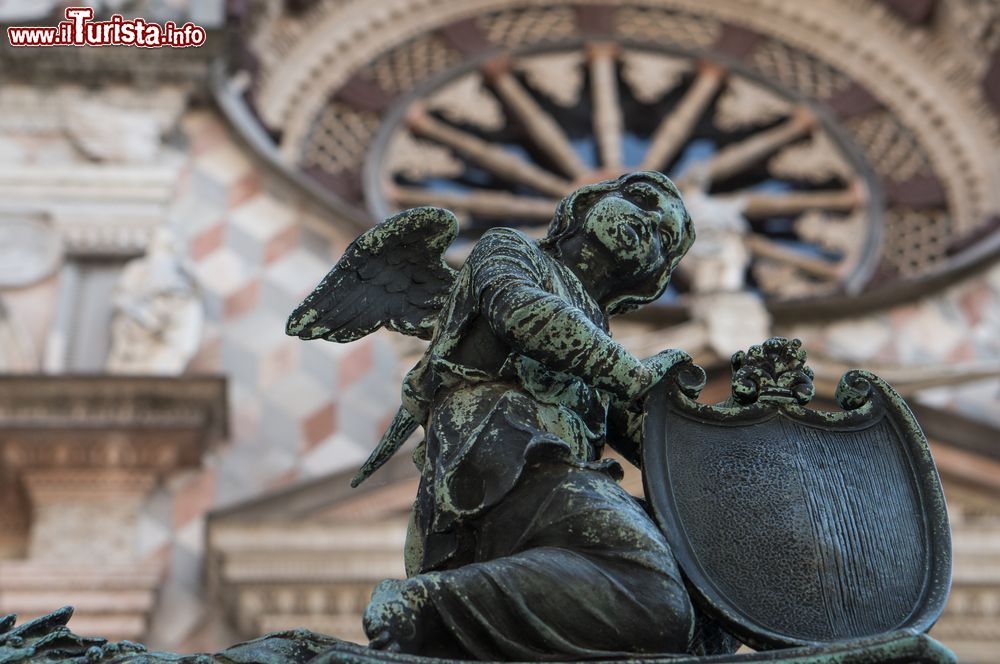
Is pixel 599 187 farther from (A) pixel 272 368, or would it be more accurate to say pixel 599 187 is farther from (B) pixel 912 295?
(B) pixel 912 295

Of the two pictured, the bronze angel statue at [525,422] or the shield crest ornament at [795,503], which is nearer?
the bronze angel statue at [525,422]

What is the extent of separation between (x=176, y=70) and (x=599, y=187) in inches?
326

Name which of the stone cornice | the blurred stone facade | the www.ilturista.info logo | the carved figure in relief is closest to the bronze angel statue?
the blurred stone facade

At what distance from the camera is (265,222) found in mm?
11391

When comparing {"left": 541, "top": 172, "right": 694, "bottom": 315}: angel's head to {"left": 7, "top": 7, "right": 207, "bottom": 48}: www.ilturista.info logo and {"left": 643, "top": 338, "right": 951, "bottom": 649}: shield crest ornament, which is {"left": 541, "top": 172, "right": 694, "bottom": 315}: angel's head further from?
{"left": 7, "top": 7, "right": 207, "bottom": 48}: www.ilturista.info logo

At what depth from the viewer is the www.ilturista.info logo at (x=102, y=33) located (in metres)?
11.0

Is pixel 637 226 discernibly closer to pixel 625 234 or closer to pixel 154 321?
pixel 625 234

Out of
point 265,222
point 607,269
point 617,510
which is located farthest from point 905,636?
point 265,222

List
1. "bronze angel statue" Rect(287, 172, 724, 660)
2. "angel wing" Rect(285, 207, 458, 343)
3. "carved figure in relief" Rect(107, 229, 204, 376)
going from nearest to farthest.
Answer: "bronze angel statue" Rect(287, 172, 724, 660) → "angel wing" Rect(285, 207, 458, 343) → "carved figure in relief" Rect(107, 229, 204, 376)

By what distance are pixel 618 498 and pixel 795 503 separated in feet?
0.98

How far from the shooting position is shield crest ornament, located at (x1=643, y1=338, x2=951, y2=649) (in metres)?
3.10

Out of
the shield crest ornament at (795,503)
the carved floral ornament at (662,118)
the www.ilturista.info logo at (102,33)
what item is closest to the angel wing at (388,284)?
the shield crest ornament at (795,503)

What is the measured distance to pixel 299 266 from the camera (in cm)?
1115

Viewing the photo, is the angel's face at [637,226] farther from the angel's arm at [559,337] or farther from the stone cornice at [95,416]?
the stone cornice at [95,416]
